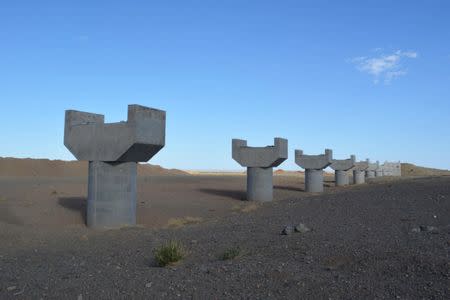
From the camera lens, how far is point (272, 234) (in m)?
11.0

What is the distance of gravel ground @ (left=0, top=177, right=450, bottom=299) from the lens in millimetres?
6129

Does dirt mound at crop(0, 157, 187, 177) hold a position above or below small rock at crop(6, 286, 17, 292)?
above

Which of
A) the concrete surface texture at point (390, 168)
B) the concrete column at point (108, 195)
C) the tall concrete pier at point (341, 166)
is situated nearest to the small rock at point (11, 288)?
the concrete column at point (108, 195)

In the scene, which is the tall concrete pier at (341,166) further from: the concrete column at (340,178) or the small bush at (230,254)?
the small bush at (230,254)

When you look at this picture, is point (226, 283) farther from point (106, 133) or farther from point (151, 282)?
point (106, 133)

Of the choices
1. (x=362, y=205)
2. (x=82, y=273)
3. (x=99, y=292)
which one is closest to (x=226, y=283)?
(x=99, y=292)

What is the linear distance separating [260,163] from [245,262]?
14660 millimetres

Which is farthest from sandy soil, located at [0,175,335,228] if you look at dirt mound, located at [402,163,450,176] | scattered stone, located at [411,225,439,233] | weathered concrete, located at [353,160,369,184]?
dirt mound, located at [402,163,450,176]

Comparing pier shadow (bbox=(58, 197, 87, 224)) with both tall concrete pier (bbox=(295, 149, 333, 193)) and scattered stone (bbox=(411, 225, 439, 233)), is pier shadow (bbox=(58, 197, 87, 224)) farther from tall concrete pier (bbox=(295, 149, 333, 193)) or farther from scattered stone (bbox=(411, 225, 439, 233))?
tall concrete pier (bbox=(295, 149, 333, 193))

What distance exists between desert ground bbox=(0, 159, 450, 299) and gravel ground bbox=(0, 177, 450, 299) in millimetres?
18

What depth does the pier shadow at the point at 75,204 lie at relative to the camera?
51.5 feet

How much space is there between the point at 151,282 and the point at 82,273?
1509 mm

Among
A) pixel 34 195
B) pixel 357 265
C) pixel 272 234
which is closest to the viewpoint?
pixel 357 265

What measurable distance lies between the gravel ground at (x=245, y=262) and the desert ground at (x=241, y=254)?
2cm
